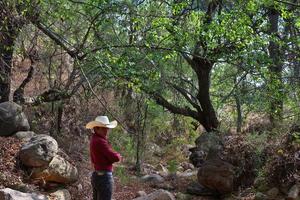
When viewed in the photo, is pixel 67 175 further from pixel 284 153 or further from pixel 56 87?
pixel 284 153

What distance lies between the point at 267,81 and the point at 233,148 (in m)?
1.77

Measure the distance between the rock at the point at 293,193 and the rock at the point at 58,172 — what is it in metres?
4.20

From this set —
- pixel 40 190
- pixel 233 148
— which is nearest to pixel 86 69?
pixel 40 190

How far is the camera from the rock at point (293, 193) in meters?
7.37

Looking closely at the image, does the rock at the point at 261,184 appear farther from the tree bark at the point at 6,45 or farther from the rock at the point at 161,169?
the tree bark at the point at 6,45

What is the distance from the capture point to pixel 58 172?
8.10 meters

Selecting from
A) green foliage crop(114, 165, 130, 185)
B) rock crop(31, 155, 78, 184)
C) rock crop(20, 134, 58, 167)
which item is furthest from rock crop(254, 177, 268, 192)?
rock crop(20, 134, 58, 167)

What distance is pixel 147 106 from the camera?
485 inches

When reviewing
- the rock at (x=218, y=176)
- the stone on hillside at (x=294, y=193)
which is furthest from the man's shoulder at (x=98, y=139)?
the rock at (x=218, y=176)

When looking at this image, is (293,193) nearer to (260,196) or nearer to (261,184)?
(260,196)

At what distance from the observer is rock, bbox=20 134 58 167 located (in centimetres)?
788

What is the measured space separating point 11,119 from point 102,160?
3914 mm

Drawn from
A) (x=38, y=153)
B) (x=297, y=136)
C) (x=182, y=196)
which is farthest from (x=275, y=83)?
(x=38, y=153)

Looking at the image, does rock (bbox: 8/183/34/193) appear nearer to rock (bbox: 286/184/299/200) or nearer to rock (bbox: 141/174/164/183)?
rock (bbox: 141/174/164/183)
